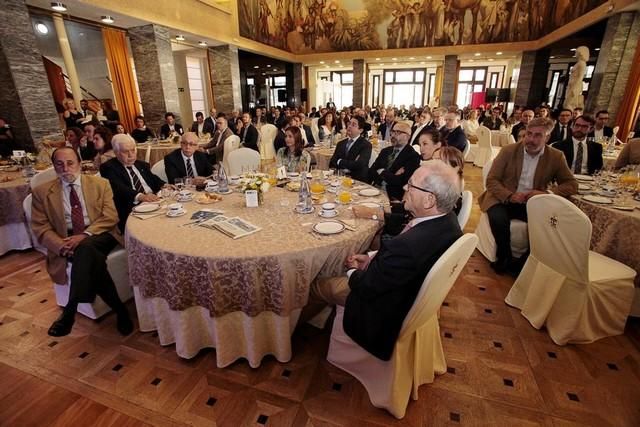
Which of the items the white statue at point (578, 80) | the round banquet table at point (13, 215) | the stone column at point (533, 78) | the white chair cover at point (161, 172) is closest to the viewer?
the round banquet table at point (13, 215)

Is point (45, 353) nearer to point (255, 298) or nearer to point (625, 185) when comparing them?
point (255, 298)

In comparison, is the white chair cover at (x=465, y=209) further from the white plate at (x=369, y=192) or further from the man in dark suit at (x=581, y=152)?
the man in dark suit at (x=581, y=152)

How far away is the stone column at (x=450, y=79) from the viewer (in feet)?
46.9

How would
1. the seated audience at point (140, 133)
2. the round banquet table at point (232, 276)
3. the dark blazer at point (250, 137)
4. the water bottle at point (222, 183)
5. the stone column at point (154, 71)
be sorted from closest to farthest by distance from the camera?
the round banquet table at point (232, 276) → the water bottle at point (222, 183) → the dark blazer at point (250, 137) → the seated audience at point (140, 133) → the stone column at point (154, 71)

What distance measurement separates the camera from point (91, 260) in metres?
2.34

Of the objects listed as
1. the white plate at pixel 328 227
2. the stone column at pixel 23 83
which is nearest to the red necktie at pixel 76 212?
the white plate at pixel 328 227

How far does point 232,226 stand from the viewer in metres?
2.10

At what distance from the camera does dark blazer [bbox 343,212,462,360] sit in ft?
4.86

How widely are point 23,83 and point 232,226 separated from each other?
6115 mm

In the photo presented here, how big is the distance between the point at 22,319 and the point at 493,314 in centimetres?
397

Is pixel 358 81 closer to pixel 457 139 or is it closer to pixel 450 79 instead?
pixel 450 79

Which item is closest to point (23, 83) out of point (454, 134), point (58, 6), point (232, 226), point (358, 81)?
point (58, 6)

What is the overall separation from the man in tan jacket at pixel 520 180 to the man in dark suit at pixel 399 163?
2.84ft

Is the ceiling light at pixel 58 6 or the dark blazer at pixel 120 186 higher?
the ceiling light at pixel 58 6
